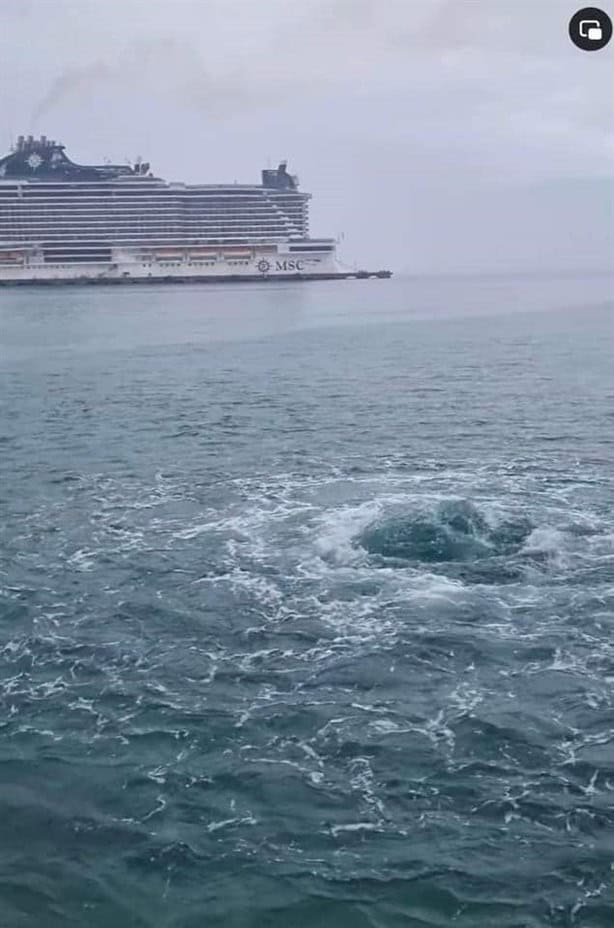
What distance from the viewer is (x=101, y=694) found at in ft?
43.3

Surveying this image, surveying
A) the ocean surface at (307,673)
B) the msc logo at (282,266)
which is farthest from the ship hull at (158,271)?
the ocean surface at (307,673)

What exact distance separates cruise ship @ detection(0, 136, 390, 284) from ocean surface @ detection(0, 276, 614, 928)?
285ft

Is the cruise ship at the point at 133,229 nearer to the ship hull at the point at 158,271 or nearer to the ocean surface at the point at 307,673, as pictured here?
the ship hull at the point at 158,271

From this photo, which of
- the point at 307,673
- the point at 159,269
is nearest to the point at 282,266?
the point at 159,269

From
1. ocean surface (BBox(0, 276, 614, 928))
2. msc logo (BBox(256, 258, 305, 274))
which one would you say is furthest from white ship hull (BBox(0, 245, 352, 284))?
ocean surface (BBox(0, 276, 614, 928))

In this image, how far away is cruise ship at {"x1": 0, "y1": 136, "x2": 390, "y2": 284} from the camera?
11269cm

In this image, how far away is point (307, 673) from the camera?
13.6 metres

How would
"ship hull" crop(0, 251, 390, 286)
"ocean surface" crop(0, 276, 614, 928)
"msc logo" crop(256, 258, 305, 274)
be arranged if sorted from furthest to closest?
"msc logo" crop(256, 258, 305, 274), "ship hull" crop(0, 251, 390, 286), "ocean surface" crop(0, 276, 614, 928)

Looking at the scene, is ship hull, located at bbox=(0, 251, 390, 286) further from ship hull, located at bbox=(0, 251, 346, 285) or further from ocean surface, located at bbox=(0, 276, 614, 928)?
ocean surface, located at bbox=(0, 276, 614, 928)

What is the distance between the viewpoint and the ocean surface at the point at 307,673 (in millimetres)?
9742

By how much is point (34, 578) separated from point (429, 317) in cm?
5510

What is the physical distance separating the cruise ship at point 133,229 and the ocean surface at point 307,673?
8672 centimetres

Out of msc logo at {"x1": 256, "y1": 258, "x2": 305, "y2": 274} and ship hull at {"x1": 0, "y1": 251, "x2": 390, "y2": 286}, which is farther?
msc logo at {"x1": 256, "y1": 258, "x2": 305, "y2": 274}

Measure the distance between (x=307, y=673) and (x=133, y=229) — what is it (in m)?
106
